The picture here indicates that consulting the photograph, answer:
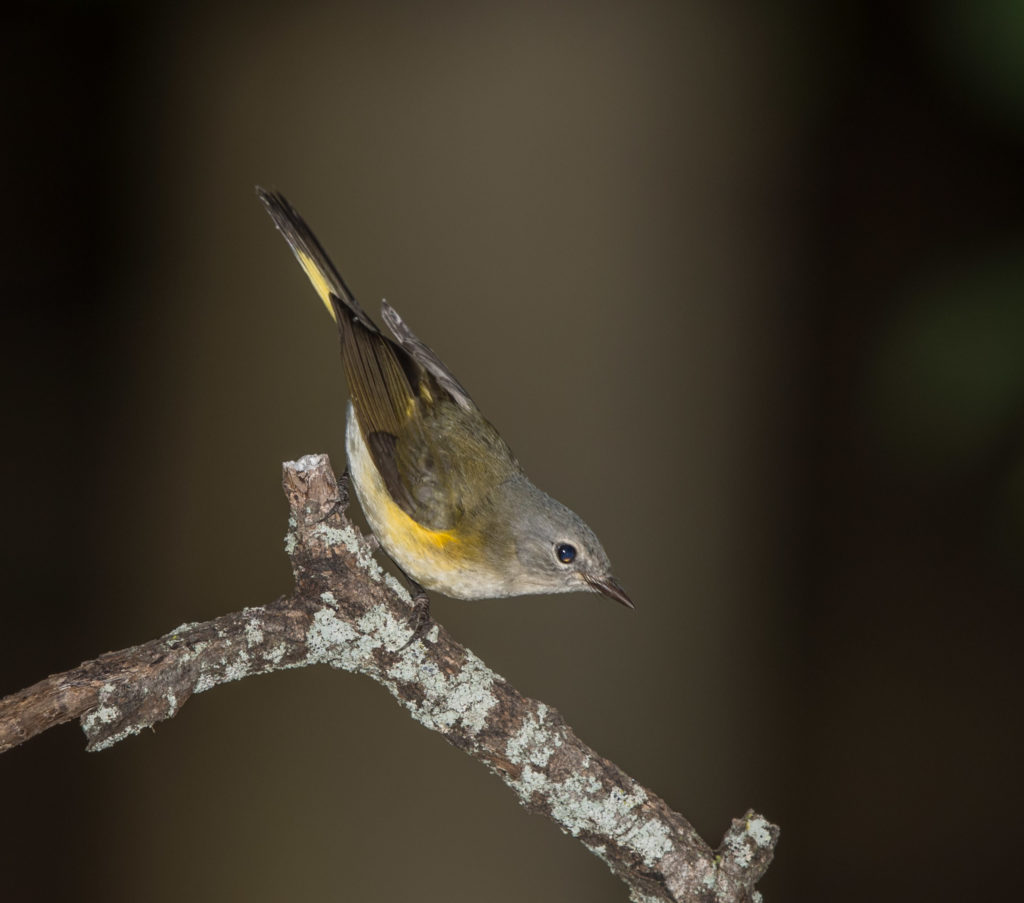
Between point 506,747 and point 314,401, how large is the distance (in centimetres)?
160

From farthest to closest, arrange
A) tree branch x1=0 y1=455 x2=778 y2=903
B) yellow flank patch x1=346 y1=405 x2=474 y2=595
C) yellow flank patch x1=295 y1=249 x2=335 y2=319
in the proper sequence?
yellow flank patch x1=295 y1=249 x2=335 y2=319, yellow flank patch x1=346 y1=405 x2=474 y2=595, tree branch x1=0 y1=455 x2=778 y2=903

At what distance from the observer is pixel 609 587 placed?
1345 millimetres

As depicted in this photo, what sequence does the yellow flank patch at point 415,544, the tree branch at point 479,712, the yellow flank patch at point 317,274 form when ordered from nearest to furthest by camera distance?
the tree branch at point 479,712, the yellow flank patch at point 415,544, the yellow flank patch at point 317,274

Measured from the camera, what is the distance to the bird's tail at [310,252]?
141cm

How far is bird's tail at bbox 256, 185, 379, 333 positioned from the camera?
1.41 m

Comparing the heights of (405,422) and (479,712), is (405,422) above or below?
above

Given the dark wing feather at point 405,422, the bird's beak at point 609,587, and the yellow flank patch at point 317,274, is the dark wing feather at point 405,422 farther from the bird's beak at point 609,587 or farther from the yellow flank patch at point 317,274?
the bird's beak at point 609,587

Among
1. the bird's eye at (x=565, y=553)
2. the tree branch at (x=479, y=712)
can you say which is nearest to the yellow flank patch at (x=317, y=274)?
the tree branch at (x=479, y=712)

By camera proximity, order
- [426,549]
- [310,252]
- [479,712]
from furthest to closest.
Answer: [310,252], [426,549], [479,712]

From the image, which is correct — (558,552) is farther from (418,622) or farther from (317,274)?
(317,274)

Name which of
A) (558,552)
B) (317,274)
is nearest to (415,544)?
(558,552)

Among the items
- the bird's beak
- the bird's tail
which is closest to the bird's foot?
the bird's beak

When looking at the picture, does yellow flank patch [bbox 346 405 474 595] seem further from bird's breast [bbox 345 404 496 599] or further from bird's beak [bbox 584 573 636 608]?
bird's beak [bbox 584 573 636 608]

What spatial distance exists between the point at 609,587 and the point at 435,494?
297mm
